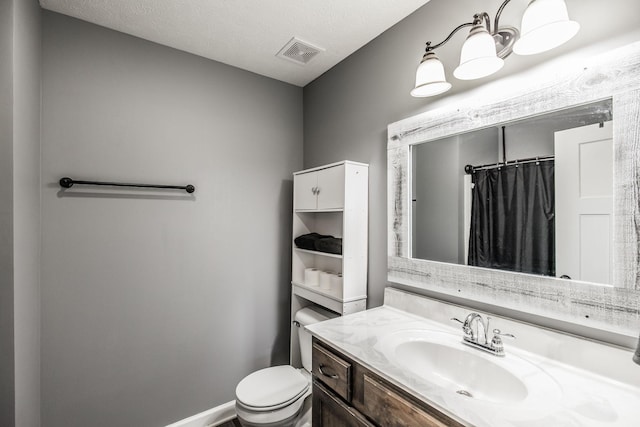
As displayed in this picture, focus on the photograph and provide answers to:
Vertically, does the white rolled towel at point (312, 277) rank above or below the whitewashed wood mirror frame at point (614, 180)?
below

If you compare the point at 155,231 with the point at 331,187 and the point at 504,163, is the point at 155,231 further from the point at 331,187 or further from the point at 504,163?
the point at 504,163

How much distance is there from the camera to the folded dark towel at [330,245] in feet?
5.65

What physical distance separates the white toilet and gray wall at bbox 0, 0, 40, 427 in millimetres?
904

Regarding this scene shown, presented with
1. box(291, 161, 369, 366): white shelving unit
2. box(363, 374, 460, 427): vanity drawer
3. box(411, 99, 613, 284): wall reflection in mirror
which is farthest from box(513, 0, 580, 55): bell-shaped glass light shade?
box(363, 374, 460, 427): vanity drawer

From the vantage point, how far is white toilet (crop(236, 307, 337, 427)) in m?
1.50

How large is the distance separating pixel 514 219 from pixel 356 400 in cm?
90

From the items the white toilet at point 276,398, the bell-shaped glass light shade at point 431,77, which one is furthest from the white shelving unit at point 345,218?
the bell-shaped glass light shade at point 431,77

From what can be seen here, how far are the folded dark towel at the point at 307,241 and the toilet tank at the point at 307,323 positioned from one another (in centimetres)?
43

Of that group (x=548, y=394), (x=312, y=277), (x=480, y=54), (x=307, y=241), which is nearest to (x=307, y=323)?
(x=312, y=277)

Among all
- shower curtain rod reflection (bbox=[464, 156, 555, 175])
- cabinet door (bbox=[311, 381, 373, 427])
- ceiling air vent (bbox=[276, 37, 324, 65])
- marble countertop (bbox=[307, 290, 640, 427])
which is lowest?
cabinet door (bbox=[311, 381, 373, 427])

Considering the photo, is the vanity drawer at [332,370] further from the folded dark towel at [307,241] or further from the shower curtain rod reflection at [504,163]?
the shower curtain rod reflection at [504,163]

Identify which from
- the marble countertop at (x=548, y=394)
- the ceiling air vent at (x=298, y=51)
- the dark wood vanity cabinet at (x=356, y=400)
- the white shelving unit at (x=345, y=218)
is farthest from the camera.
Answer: the ceiling air vent at (x=298, y=51)

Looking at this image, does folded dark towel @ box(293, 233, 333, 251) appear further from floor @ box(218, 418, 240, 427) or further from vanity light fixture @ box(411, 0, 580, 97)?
floor @ box(218, 418, 240, 427)

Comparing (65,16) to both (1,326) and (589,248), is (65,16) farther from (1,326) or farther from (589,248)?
(589,248)
